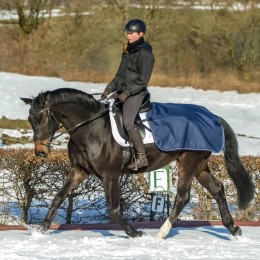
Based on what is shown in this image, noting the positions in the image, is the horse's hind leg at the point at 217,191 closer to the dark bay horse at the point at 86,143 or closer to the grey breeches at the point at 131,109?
the dark bay horse at the point at 86,143

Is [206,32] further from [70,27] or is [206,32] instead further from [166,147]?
[166,147]

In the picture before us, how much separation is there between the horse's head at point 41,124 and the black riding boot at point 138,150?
0.91m

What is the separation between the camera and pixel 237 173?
930 cm

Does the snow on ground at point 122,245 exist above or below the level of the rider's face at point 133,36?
below

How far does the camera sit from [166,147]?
8.45 metres

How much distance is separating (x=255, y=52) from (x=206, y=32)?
277 cm

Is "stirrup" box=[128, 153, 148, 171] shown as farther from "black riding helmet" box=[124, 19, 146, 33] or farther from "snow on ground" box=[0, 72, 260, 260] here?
"black riding helmet" box=[124, 19, 146, 33]

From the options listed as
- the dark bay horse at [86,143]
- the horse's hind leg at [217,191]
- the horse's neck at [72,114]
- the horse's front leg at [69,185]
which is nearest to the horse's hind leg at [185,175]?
the dark bay horse at [86,143]

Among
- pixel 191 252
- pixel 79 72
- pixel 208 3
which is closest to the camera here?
pixel 191 252

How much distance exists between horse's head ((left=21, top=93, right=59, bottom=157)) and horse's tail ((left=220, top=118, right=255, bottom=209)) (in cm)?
239

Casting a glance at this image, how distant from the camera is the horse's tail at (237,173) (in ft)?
30.2

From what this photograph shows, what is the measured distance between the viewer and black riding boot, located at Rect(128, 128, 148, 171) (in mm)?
8227

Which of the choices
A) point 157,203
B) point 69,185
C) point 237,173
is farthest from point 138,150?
point 157,203

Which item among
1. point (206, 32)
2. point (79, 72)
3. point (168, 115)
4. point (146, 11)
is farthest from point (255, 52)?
point (168, 115)
